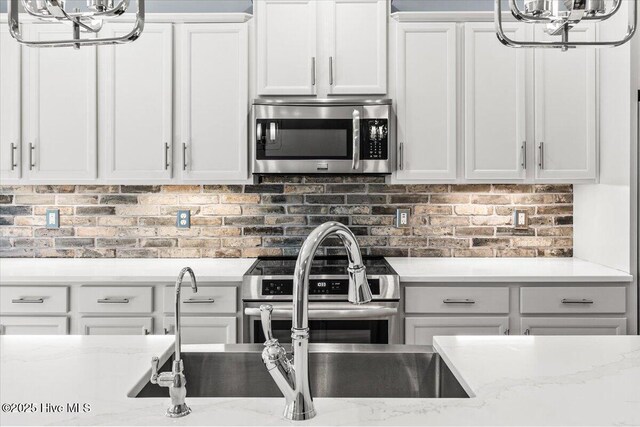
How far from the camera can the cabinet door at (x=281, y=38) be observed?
2.94 meters

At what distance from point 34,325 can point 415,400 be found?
2295 mm

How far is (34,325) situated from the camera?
2668 millimetres

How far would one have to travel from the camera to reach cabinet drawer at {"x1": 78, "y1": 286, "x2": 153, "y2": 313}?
2662mm

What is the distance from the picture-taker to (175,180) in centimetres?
296

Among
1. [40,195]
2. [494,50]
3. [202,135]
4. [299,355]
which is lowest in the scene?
[299,355]

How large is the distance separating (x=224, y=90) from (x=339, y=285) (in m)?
1.26

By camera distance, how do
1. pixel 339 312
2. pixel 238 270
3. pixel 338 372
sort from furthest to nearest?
pixel 238 270, pixel 339 312, pixel 338 372

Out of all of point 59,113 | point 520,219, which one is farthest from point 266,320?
point 520,219

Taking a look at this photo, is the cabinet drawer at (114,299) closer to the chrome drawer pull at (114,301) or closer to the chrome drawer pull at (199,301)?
the chrome drawer pull at (114,301)

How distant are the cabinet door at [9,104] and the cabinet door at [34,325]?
0.84m

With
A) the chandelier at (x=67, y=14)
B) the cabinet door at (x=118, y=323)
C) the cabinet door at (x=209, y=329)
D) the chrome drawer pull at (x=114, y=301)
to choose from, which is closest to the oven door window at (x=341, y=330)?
the cabinet door at (x=209, y=329)

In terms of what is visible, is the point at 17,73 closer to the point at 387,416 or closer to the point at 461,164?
the point at 461,164

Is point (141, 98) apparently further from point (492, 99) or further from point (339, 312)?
point (492, 99)

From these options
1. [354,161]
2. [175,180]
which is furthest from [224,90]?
[354,161]
